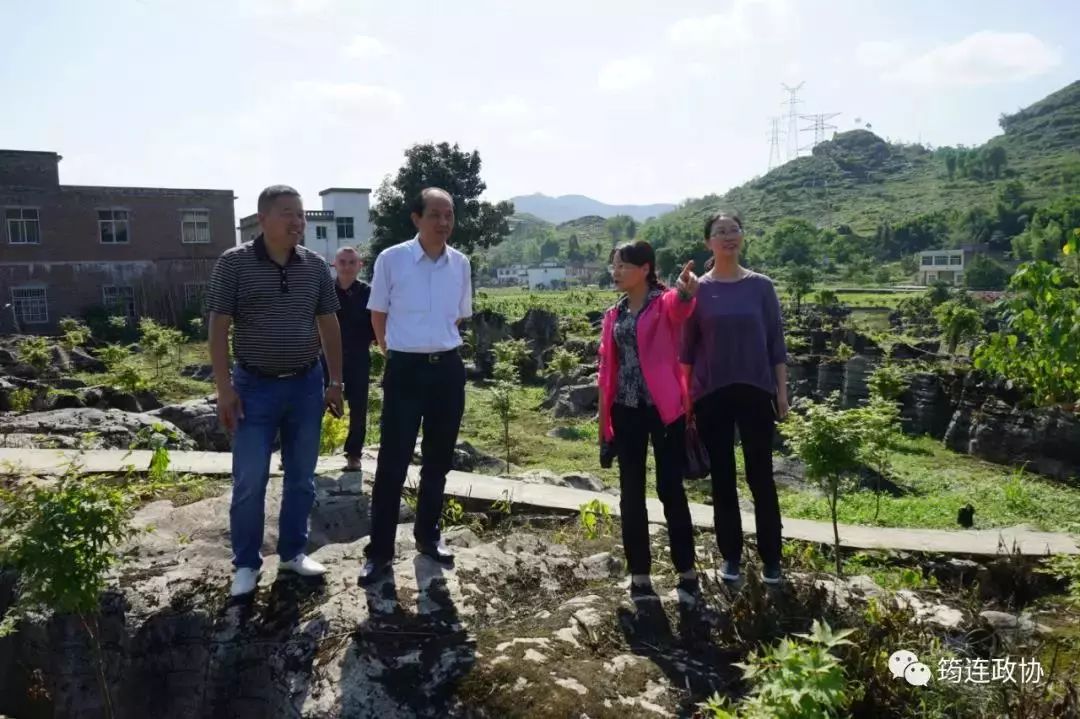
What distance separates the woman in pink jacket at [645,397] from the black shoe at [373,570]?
99 centimetres

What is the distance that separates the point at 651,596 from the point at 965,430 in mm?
8466

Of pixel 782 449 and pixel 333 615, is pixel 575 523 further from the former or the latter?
pixel 782 449

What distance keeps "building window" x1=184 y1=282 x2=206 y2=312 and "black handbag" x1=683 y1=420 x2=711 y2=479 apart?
1031 inches

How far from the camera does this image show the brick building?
2506 centimetres

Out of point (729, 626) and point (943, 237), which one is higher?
point (943, 237)

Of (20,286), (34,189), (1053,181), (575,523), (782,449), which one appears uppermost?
(1053,181)

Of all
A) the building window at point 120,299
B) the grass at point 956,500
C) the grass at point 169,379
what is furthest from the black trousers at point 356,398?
the building window at point 120,299

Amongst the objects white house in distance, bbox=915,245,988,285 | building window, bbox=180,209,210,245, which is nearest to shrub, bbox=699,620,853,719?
building window, bbox=180,209,210,245

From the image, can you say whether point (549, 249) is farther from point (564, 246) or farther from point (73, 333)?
point (73, 333)

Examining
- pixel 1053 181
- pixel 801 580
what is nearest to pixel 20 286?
pixel 801 580

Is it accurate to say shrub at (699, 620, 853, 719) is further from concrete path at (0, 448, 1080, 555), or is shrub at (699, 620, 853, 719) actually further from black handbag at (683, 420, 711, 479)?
concrete path at (0, 448, 1080, 555)

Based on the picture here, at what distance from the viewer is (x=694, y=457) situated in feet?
11.1

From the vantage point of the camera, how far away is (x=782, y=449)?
1042 centimetres

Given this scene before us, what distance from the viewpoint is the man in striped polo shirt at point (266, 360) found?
10.3 feet
